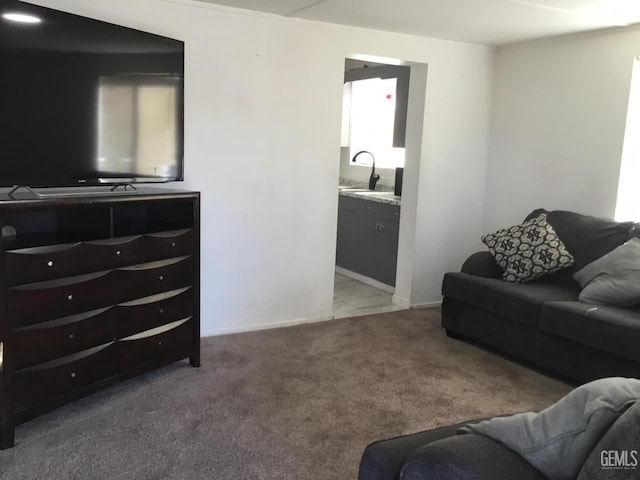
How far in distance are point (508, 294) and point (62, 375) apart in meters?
2.58

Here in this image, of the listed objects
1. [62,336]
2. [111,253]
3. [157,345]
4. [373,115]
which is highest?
[373,115]

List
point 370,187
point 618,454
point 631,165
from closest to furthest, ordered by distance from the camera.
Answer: point 618,454 < point 631,165 < point 370,187

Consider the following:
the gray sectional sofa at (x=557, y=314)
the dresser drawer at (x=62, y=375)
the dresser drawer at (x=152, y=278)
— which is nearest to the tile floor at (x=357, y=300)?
the gray sectional sofa at (x=557, y=314)

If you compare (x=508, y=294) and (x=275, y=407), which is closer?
(x=275, y=407)

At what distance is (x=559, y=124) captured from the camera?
433 cm

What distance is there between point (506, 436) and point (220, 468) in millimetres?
1407

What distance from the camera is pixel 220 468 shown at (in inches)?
91.0

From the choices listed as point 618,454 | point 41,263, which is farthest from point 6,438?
point 618,454

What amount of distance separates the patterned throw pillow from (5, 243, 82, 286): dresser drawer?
271 centimetres

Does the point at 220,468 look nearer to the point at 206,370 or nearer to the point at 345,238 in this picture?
the point at 206,370

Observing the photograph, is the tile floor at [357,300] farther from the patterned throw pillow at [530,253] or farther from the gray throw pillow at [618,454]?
the gray throw pillow at [618,454]

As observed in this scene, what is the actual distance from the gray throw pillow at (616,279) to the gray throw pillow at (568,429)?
213 cm

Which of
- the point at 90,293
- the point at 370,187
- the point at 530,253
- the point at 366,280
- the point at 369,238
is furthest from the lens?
the point at 370,187

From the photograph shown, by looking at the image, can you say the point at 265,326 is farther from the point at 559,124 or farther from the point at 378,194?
the point at 559,124
